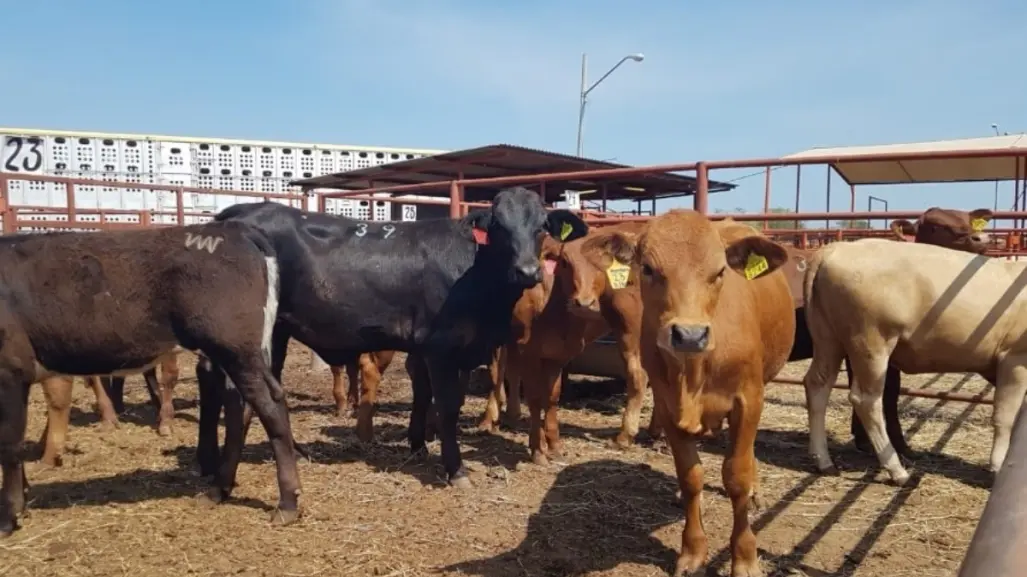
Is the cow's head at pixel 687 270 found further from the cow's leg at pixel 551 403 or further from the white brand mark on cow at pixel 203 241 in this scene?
the white brand mark on cow at pixel 203 241

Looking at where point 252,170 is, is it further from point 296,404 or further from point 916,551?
point 916,551

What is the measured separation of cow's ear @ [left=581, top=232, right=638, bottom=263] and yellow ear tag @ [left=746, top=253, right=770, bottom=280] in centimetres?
60

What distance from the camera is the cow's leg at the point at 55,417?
516 centimetres

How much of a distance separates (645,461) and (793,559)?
182 cm

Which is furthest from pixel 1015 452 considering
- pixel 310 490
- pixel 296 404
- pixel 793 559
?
pixel 296 404

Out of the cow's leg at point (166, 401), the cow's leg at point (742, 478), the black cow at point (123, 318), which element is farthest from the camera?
the cow's leg at point (166, 401)

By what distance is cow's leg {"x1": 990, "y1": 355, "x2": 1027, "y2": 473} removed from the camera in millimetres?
5008

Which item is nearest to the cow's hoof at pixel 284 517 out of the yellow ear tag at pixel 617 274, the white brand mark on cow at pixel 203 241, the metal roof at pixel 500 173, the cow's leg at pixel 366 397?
Answer: the white brand mark on cow at pixel 203 241

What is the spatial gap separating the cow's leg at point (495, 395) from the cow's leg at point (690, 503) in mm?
2949

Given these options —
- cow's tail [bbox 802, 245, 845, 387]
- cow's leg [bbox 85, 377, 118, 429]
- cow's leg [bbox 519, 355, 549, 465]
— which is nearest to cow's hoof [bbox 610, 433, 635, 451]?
cow's leg [bbox 519, 355, 549, 465]

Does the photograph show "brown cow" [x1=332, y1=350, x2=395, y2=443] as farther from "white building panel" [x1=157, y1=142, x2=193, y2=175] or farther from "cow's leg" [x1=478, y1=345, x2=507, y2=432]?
"white building panel" [x1=157, y1=142, x2=193, y2=175]

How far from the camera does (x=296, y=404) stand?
7.49 metres

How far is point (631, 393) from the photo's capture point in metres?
6.08

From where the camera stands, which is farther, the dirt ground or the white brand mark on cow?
the white brand mark on cow
